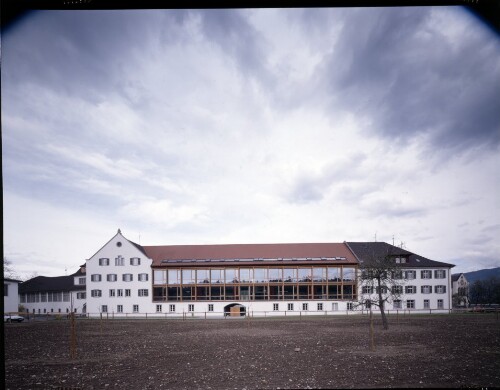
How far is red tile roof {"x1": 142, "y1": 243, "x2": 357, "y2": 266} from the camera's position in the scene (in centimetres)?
5859

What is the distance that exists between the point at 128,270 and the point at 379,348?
156 feet

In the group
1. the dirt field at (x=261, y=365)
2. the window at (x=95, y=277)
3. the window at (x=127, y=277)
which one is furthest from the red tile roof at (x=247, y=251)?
the dirt field at (x=261, y=365)

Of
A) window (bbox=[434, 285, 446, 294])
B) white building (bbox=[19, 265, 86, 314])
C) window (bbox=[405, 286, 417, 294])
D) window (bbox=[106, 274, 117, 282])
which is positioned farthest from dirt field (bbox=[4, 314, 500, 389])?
white building (bbox=[19, 265, 86, 314])

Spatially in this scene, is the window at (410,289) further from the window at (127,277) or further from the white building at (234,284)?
the window at (127,277)

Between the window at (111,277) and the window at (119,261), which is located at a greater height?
the window at (119,261)

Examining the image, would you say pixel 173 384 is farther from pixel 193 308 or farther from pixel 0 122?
pixel 193 308

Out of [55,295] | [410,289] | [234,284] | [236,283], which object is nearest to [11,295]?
[55,295]

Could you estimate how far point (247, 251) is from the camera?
60.4 meters

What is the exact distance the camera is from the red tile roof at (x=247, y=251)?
192 feet

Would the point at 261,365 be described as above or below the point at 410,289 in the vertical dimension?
above

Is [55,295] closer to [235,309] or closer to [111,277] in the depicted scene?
[111,277]

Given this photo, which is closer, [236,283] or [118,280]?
[236,283]

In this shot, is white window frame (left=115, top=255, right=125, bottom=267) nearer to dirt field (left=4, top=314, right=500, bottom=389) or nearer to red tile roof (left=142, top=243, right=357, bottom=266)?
red tile roof (left=142, top=243, right=357, bottom=266)

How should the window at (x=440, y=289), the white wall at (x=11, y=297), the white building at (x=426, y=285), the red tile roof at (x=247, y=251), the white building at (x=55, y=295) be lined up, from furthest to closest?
the white building at (x=55, y=295) → the red tile roof at (x=247, y=251) → the window at (x=440, y=289) → the white building at (x=426, y=285) → the white wall at (x=11, y=297)
